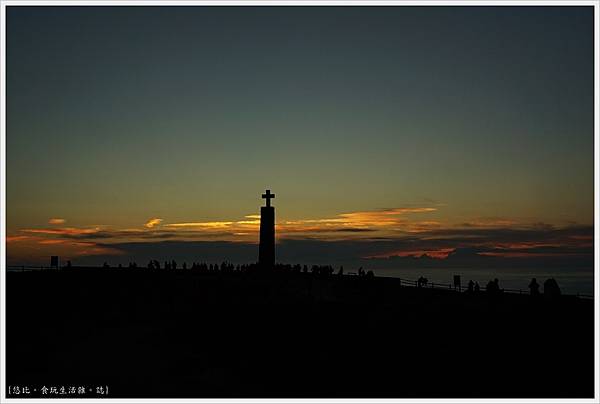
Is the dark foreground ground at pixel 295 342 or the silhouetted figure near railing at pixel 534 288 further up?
the silhouetted figure near railing at pixel 534 288

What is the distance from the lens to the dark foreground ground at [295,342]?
70.1 feet

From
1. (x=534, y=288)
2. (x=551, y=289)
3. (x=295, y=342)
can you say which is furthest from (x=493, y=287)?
(x=295, y=342)

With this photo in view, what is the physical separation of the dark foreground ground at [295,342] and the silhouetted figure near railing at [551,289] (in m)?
0.49

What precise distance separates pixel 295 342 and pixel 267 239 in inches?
565

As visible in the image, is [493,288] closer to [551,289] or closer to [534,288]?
[534,288]

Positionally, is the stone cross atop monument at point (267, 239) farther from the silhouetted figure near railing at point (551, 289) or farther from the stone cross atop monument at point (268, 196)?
the silhouetted figure near railing at point (551, 289)

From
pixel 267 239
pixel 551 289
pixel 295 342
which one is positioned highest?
pixel 267 239

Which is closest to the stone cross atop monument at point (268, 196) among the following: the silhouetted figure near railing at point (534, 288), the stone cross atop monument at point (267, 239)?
the stone cross atop monument at point (267, 239)

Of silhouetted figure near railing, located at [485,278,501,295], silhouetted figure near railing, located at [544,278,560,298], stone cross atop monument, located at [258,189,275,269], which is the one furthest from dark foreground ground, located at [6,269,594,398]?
stone cross atop monument, located at [258,189,275,269]

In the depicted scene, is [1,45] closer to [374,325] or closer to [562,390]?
[374,325]

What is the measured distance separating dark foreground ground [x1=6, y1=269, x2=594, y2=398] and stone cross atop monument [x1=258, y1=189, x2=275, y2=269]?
195 inches

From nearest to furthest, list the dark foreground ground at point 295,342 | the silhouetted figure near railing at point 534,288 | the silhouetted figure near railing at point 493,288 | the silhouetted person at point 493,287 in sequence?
1. the dark foreground ground at point 295,342
2. the silhouetted figure near railing at point 534,288
3. the silhouetted figure near railing at point 493,288
4. the silhouetted person at point 493,287

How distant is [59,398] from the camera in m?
20.3

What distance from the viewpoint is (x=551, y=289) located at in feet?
101
